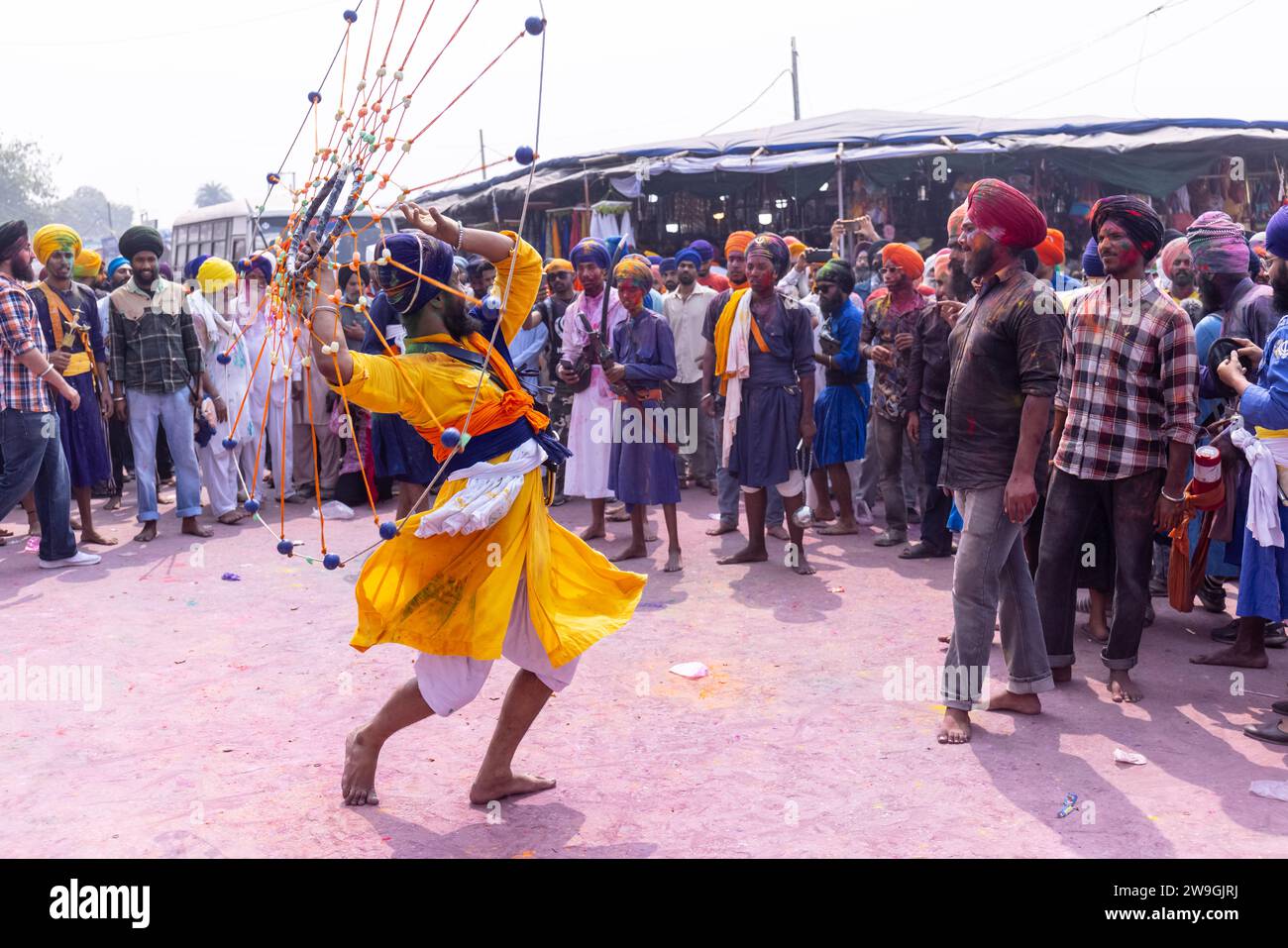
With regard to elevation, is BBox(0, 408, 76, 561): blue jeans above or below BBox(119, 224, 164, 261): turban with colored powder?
below

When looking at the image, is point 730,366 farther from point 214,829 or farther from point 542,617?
point 214,829

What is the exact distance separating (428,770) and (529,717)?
0.65m

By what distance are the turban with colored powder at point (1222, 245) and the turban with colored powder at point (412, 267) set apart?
4.12 metres

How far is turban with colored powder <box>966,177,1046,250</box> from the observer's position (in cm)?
455

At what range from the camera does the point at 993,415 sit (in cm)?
463

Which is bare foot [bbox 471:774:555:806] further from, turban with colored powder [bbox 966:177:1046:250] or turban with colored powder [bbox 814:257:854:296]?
turban with colored powder [bbox 814:257:854:296]

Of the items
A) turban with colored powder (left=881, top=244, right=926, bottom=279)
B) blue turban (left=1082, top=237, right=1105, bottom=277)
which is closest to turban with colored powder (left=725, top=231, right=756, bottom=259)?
turban with colored powder (left=881, top=244, right=926, bottom=279)

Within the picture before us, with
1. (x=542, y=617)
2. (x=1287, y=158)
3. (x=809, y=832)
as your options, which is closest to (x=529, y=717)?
(x=542, y=617)

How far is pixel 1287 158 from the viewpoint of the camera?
1362cm

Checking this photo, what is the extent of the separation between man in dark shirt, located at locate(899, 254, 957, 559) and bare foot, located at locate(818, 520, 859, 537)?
2.66 ft

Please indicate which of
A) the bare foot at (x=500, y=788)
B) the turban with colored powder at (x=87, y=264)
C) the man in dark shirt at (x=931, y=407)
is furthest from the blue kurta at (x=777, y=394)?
the turban with colored powder at (x=87, y=264)

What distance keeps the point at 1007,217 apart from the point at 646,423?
3.80 meters

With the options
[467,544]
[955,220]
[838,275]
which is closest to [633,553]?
[838,275]

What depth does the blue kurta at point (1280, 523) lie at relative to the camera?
4797mm
